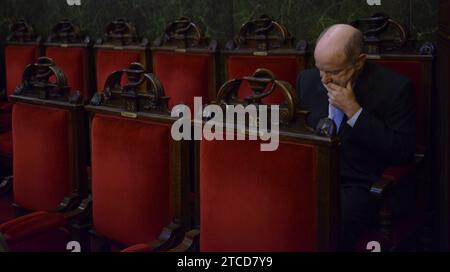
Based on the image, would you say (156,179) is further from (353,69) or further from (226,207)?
(353,69)

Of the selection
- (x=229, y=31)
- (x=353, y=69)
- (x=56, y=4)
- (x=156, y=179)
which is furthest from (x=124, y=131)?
(x=56, y=4)

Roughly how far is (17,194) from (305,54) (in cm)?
121

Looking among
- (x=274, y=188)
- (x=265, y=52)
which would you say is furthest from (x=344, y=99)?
(x=265, y=52)

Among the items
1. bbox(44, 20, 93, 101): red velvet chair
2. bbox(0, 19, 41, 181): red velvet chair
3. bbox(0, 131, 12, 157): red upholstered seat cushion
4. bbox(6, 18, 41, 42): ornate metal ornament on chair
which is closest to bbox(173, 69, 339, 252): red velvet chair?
bbox(0, 131, 12, 157): red upholstered seat cushion

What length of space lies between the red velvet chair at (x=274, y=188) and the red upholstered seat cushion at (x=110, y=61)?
170 centimetres

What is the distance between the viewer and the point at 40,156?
1668 mm

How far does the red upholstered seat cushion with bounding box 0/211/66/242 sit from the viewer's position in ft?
4.62

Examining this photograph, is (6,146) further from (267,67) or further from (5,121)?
(267,67)

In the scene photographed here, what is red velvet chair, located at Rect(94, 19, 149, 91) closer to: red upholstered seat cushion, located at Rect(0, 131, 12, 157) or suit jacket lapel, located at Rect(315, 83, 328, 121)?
red upholstered seat cushion, located at Rect(0, 131, 12, 157)

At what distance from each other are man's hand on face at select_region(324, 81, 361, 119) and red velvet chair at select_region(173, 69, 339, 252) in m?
0.39

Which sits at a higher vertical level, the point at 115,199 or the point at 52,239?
the point at 115,199

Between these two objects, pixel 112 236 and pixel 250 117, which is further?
pixel 112 236

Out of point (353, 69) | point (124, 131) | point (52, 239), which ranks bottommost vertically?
point (52, 239)

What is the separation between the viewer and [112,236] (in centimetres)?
149
